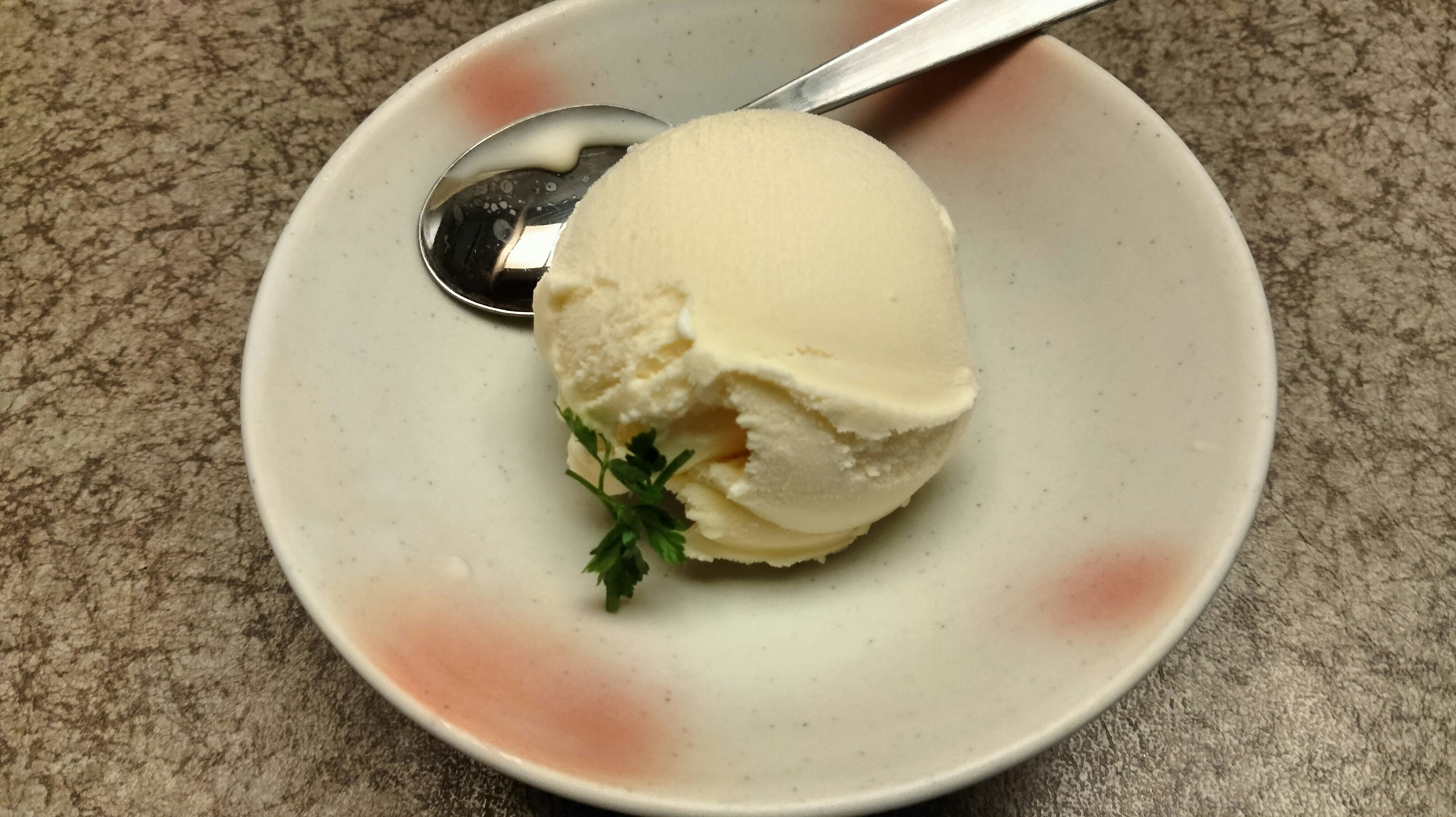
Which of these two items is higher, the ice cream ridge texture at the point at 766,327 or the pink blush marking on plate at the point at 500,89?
the pink blush marking on plate at the point at 500,89

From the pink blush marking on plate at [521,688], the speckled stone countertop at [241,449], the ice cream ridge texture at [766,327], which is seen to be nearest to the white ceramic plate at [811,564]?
the pink blush marking on plate at [521,688]

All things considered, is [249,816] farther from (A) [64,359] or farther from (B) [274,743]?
(A) [64,359]

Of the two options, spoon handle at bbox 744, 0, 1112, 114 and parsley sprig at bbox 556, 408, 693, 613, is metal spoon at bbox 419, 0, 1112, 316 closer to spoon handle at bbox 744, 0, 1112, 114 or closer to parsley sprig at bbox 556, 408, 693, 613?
spoon handle at bbox 744, 0, 1112, 114

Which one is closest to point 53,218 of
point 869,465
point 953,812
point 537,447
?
point 537,447

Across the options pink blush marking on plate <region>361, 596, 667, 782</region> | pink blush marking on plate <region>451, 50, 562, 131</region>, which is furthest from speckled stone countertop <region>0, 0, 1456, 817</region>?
pink blush marking on plate <region>451, 50, 562, 131</region>

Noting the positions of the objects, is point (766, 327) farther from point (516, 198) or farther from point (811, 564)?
point (516, 198)

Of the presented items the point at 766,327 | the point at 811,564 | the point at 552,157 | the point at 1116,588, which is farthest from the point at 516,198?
the point at 1116,588

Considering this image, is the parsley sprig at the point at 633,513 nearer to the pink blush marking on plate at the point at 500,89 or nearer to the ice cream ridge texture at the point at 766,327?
the ice cream ridge texture at the point at 766,327
